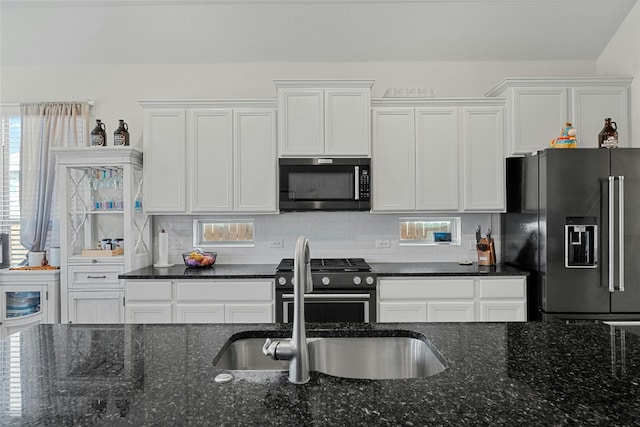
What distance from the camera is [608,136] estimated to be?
11.6 feet

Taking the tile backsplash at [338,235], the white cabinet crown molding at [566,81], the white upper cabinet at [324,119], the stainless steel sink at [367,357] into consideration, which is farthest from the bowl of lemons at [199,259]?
the white cabinet crown molding at [566,81]

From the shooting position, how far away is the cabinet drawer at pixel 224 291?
3473mm

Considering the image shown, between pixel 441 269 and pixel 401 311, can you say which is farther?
pixel 441 269

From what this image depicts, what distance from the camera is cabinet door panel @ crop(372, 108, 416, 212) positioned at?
151 inches

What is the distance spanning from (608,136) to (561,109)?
449mm

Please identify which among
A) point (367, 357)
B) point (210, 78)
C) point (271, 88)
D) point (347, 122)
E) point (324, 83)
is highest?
point (210, 78)

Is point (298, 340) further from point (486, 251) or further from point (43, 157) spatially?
point (43, 157)

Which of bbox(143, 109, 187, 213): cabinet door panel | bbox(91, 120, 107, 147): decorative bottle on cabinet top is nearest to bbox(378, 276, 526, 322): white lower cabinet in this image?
bbox(143, 109, 187, 213): cabinet door panel

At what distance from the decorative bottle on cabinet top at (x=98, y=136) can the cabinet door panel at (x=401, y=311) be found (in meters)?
2.93

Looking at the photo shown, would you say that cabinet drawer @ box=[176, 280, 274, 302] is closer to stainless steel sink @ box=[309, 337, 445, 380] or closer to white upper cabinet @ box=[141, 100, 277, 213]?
white upper cabinet @ box=[141, 100, 277, 213]

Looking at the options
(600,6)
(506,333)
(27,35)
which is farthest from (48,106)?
(600,6)

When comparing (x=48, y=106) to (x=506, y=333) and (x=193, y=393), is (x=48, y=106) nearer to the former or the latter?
(x=193, y=393)

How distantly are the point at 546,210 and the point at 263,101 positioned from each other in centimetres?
255

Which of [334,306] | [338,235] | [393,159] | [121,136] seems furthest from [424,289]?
[121,136]
